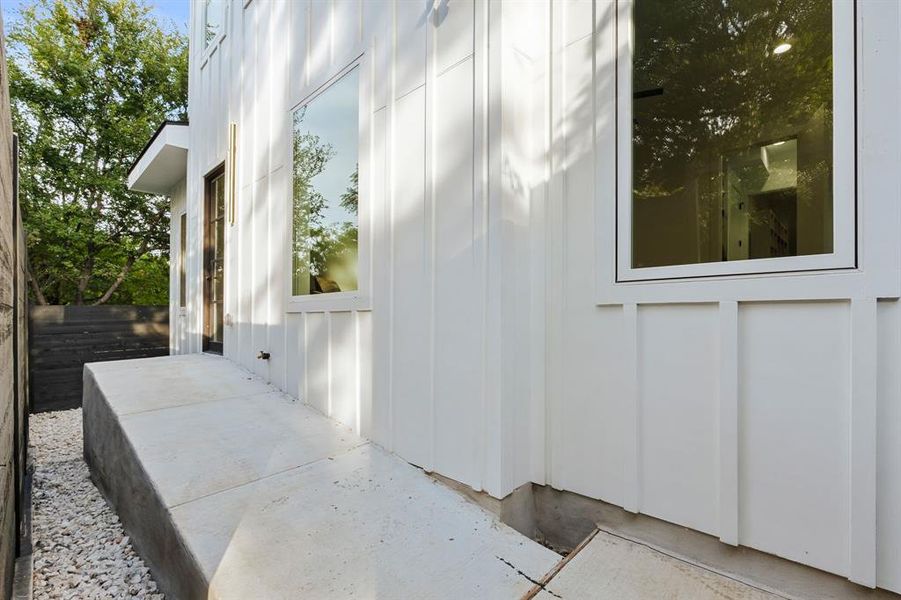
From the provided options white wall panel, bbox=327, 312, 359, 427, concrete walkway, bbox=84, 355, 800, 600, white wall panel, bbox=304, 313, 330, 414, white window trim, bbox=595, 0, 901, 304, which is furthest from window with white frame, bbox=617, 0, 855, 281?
white wall panel, bbox=304, 313, 330, 414

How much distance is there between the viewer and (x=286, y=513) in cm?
179

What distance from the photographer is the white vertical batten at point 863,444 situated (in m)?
1.30

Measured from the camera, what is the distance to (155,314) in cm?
649

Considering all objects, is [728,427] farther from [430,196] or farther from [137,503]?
[137,503]

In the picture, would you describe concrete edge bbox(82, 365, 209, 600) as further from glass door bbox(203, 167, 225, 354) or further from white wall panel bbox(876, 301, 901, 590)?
white wall panel bbox(876, 301, 901, 590)

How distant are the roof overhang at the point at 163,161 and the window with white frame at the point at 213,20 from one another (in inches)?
45.0

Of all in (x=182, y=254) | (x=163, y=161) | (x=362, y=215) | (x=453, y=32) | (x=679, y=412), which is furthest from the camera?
(x=182, y=254)

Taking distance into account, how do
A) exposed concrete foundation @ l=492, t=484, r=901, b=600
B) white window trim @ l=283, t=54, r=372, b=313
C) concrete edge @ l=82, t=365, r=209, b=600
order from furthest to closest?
white window trim @ l=283, t=54, r=372, b=313 < concrete edge @ l=82, t=365, r=209, b=600 < exposed concrete foundation @ l=492, t=484, r=901, b=600

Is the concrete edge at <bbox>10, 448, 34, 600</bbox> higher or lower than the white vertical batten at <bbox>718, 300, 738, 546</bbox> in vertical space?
Result: lower

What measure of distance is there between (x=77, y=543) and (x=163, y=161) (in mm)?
5183

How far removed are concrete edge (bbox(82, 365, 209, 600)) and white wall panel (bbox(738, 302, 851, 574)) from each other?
78.2 inches

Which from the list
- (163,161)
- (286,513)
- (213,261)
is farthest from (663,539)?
(163,161)

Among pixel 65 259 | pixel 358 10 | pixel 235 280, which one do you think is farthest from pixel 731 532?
pixel 65 259

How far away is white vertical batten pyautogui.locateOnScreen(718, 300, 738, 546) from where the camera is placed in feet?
4.99
